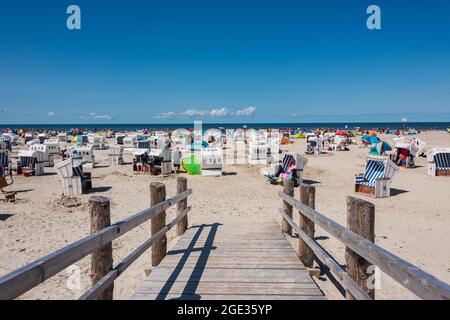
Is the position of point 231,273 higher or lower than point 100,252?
lower

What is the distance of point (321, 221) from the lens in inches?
122

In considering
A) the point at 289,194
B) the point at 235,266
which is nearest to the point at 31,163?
the point at 289,194

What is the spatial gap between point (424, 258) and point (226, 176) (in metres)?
9.50

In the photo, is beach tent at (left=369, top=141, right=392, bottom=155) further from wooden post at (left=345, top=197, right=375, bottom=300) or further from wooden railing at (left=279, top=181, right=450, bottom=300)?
wooden post at (left=345, top=197, right=375, bottom=300)

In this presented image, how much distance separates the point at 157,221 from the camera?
4.05 m

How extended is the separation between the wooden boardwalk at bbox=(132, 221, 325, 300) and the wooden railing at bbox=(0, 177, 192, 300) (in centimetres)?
44

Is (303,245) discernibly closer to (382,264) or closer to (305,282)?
(305,282)

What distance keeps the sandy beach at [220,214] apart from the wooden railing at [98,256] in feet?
4.26

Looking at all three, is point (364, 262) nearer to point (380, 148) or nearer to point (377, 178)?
point (377, 178)

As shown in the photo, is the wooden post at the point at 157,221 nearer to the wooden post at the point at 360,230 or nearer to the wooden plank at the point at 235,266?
the wooden plank at the point at 235,266

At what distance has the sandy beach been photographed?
482 centimetres

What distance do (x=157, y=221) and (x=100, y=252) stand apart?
163 cm

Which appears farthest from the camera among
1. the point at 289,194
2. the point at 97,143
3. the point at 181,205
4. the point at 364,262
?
the point at 97,143

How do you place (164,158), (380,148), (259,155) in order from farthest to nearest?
(380,148), (259,155), (164,158)
